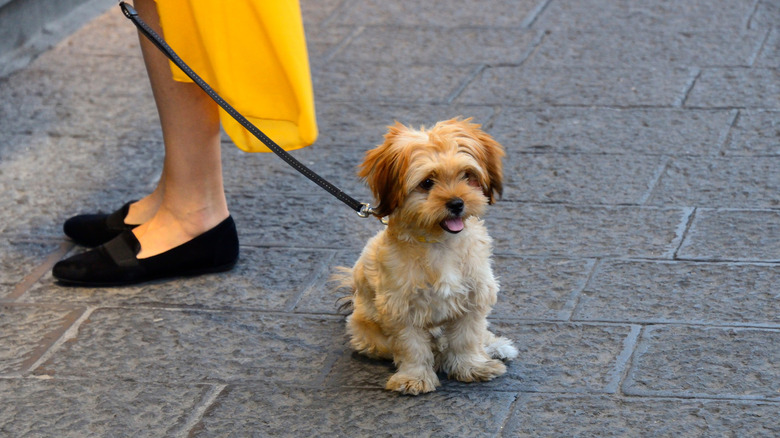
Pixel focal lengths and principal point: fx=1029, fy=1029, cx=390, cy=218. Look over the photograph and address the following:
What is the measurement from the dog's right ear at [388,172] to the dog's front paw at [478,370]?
1.76ft

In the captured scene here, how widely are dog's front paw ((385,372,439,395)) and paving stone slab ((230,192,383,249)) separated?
1.01 meters

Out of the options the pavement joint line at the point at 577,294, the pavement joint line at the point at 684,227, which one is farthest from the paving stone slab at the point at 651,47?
the pavement joint line at the point at 577,294

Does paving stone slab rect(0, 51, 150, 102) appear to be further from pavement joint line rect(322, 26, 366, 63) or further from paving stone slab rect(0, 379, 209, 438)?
paving stone slab rect(0, 379, 209, 438)

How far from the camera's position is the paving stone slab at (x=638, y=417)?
2.78m

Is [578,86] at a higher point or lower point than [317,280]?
lower

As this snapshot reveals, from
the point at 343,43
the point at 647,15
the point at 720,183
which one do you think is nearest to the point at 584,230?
the point at 720,183

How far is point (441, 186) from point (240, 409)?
900mm

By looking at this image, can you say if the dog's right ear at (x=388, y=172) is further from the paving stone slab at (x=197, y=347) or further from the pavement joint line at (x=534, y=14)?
the pavement joint line at (x=534, y=14)

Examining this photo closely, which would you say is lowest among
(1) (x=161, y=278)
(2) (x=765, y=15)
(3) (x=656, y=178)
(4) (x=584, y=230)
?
(2) (x=765, y=15)

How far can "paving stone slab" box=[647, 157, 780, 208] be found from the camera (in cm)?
410

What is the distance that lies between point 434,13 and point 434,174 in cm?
390

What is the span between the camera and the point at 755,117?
4.83 metres

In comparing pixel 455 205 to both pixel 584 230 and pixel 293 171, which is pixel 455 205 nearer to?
pixel 584 230

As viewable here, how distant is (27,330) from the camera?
3523 mm
